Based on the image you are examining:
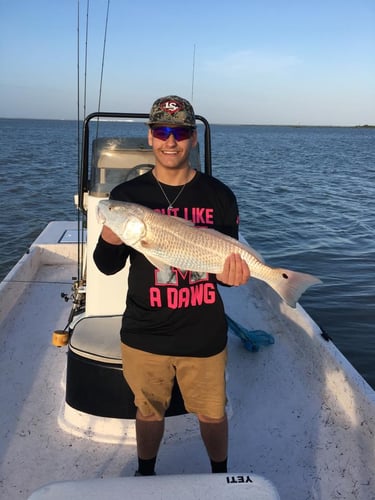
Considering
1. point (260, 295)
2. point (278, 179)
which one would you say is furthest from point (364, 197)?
point (260, 295)

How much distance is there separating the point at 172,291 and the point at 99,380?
1.22 meters

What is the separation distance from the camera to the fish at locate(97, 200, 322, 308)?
8.17 ft

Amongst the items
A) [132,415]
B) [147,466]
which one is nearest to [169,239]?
[147,466]

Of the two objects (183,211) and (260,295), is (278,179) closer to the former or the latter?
(260,295)

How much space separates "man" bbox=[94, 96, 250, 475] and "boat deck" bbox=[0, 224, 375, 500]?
815 millimetres

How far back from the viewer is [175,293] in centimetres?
268

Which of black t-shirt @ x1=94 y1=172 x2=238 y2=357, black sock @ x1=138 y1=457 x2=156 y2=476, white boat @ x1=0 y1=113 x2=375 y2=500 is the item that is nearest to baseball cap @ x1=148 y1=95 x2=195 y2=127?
black t-shirt @ x1=94 y1=172 x2=238 y2=357

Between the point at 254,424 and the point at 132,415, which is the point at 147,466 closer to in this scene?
the point at 132,415

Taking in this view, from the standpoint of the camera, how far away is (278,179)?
2506 centimetres

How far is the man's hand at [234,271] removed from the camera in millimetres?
2580

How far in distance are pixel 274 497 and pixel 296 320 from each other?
3152mm

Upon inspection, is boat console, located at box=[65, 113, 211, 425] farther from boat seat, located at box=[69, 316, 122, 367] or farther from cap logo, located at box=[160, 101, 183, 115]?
cap logo, located at box=[160, 101, 183, 115]

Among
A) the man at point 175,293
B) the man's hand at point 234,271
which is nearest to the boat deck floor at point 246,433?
the man at point 175,293

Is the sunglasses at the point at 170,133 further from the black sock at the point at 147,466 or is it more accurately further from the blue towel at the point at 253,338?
the blue towel at the point at 253,338
